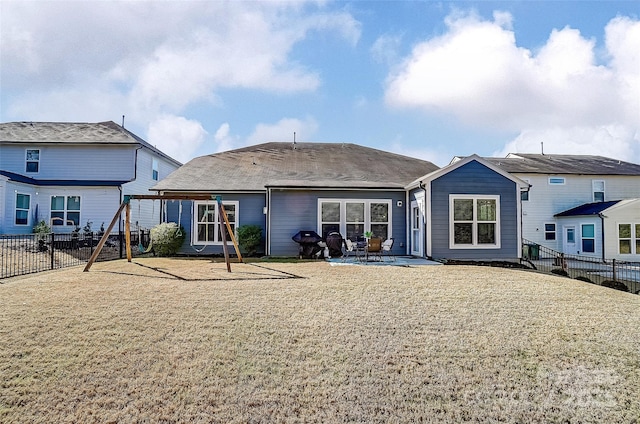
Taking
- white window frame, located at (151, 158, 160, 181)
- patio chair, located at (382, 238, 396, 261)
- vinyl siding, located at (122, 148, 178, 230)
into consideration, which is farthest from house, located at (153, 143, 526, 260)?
white window frame, located at (151, 158, 160, 181)

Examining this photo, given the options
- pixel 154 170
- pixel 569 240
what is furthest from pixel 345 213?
pixel 154 170

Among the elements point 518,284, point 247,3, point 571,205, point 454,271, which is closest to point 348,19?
point 247,3

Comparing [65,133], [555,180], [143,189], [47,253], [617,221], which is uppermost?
[65,133]

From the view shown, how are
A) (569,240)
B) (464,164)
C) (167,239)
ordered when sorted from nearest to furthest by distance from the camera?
(464,164) → (167,239) → (569,240)

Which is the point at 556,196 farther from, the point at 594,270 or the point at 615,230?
the point at 594,270

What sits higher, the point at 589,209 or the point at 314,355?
the point at 589,209

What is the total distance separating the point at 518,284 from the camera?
355 inches

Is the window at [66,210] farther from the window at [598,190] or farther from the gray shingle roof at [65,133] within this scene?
the window at [598,190]

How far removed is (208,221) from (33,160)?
1272 centimetres

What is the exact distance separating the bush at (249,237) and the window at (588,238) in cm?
1657

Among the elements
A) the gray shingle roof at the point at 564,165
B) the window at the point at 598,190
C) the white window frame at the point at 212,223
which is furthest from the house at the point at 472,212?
the window at the point at 598,190

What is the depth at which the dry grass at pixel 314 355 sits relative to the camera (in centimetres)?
417

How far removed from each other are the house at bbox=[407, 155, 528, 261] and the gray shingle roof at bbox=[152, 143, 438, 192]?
2.20 meters

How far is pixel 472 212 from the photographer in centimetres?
1330
